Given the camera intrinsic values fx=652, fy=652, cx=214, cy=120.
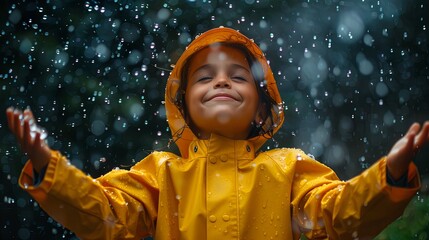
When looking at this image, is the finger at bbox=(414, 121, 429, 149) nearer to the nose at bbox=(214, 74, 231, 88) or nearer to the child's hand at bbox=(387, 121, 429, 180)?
the child's hand at bbox=(387, 121, 429, 180)

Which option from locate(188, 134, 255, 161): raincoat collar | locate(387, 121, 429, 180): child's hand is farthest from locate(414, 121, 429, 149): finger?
locate(188, 134, 255, 161): raincoat collar

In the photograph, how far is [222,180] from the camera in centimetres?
312

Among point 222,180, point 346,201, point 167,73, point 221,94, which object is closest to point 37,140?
point 222,180

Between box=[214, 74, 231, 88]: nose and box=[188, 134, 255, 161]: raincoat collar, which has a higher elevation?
box=[214, 74, 231, 88]: nose

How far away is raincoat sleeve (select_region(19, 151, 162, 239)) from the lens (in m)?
2.59

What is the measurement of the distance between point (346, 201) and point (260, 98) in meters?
1.09

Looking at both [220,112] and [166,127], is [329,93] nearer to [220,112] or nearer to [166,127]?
[166,127]

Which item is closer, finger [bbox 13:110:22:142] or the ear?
finger [bbox 13:110:22:142]

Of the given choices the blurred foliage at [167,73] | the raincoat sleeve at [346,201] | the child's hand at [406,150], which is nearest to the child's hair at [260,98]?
the raincoat sleeve at [346,201]

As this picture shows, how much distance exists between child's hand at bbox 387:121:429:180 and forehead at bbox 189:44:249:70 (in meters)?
1.27

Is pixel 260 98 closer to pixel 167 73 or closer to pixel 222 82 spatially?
pixel 222 82

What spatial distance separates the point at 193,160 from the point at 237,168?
0.74ft

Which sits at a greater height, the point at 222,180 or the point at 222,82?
the point at 222,82

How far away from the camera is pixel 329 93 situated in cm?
774
